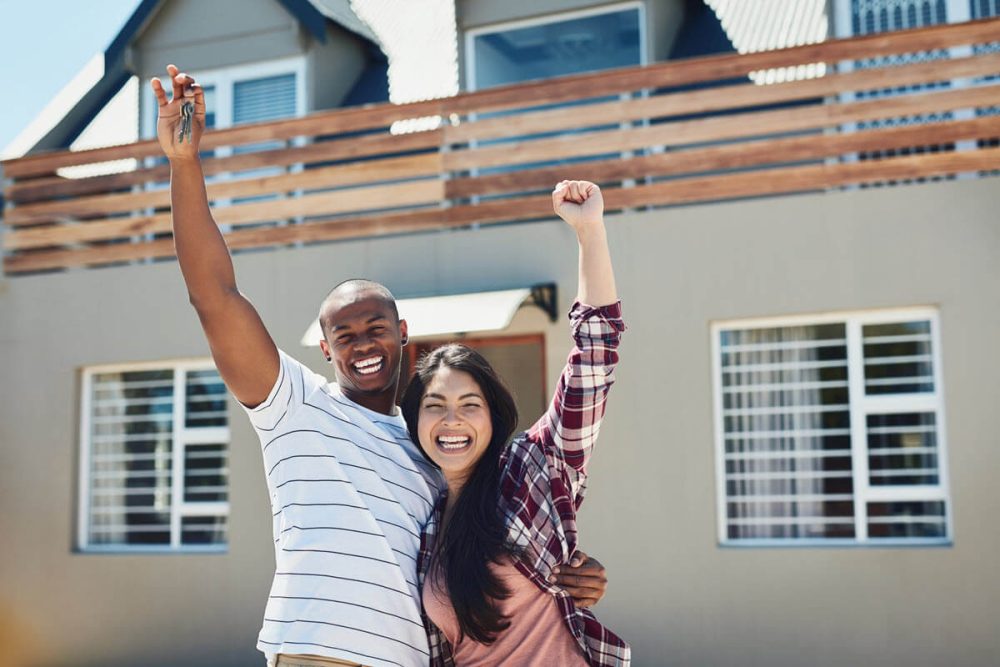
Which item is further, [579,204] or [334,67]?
[334,67]

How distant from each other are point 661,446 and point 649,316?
3.35ft

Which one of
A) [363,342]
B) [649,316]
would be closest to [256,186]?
[649,316]

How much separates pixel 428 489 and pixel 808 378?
5.97 meters

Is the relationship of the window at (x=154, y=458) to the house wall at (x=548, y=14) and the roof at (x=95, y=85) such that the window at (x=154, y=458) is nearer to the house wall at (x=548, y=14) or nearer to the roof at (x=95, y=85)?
the roof at (x=95, y=85)

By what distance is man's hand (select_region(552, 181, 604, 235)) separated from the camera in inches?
109

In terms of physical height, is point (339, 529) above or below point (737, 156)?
below

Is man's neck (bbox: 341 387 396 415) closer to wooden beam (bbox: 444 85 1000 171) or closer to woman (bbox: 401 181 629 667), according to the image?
woman (bbox: 401 181 629 667)

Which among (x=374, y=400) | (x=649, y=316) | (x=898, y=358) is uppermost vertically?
(x=649, y=316)

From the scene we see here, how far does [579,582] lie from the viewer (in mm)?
2748

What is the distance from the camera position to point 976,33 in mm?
8055

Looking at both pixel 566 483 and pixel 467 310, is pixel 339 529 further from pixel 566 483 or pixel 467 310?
pixel 467 310

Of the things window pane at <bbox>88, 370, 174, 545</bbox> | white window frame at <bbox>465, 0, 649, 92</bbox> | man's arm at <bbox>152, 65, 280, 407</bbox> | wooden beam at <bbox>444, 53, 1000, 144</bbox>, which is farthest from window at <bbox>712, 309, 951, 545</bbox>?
man's arm at <bbox>152, 65, 280, 407</bbox>

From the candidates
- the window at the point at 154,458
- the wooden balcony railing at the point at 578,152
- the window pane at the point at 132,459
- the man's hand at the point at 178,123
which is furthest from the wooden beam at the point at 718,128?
the man's hand at the point at 178,123

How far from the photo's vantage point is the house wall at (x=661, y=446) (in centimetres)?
775
